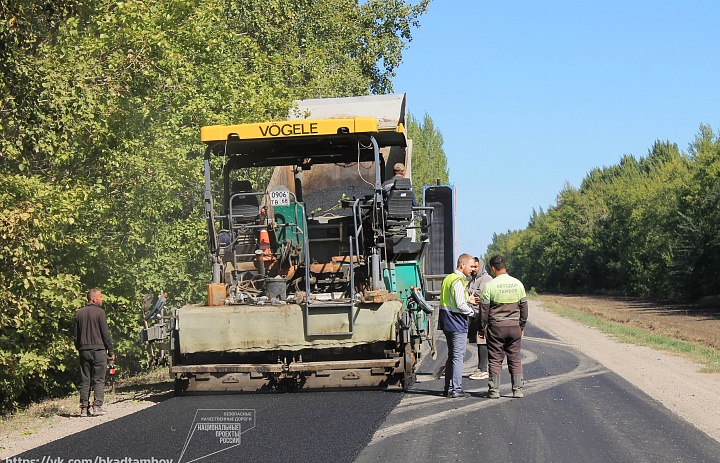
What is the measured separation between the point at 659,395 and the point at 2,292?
9.44 m

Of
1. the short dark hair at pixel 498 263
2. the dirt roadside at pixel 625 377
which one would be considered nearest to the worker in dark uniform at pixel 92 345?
the dirt roadside at pixel 625 377

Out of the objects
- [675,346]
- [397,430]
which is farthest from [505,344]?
[675,346]

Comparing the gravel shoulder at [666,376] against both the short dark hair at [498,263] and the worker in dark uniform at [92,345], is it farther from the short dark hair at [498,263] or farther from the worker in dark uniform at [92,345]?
the worker in dark uniform at [92,345]

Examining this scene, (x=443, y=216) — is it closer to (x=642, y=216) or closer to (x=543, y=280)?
(x=642, y=216)

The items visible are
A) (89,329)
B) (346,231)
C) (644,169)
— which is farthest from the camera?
(644,169)

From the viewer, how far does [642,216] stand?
75.9 m

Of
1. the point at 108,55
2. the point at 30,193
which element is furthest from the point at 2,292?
the point at 108,55

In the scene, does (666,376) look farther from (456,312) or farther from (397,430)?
(397,430)

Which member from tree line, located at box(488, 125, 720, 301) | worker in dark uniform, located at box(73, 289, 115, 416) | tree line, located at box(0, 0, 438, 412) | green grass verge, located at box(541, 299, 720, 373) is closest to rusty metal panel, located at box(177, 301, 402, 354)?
worker in dark uniform, located at box(73, 289, 115, 416)

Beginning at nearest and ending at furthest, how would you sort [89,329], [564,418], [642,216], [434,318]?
[564,418], [89,329], [434,318], [642,216]

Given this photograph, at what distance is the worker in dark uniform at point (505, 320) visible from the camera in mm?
10859

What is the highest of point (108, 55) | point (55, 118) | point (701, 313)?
point (108, 55)

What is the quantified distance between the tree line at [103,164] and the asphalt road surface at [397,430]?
14.9 feet

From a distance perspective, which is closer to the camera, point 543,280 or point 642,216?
point 642,216
